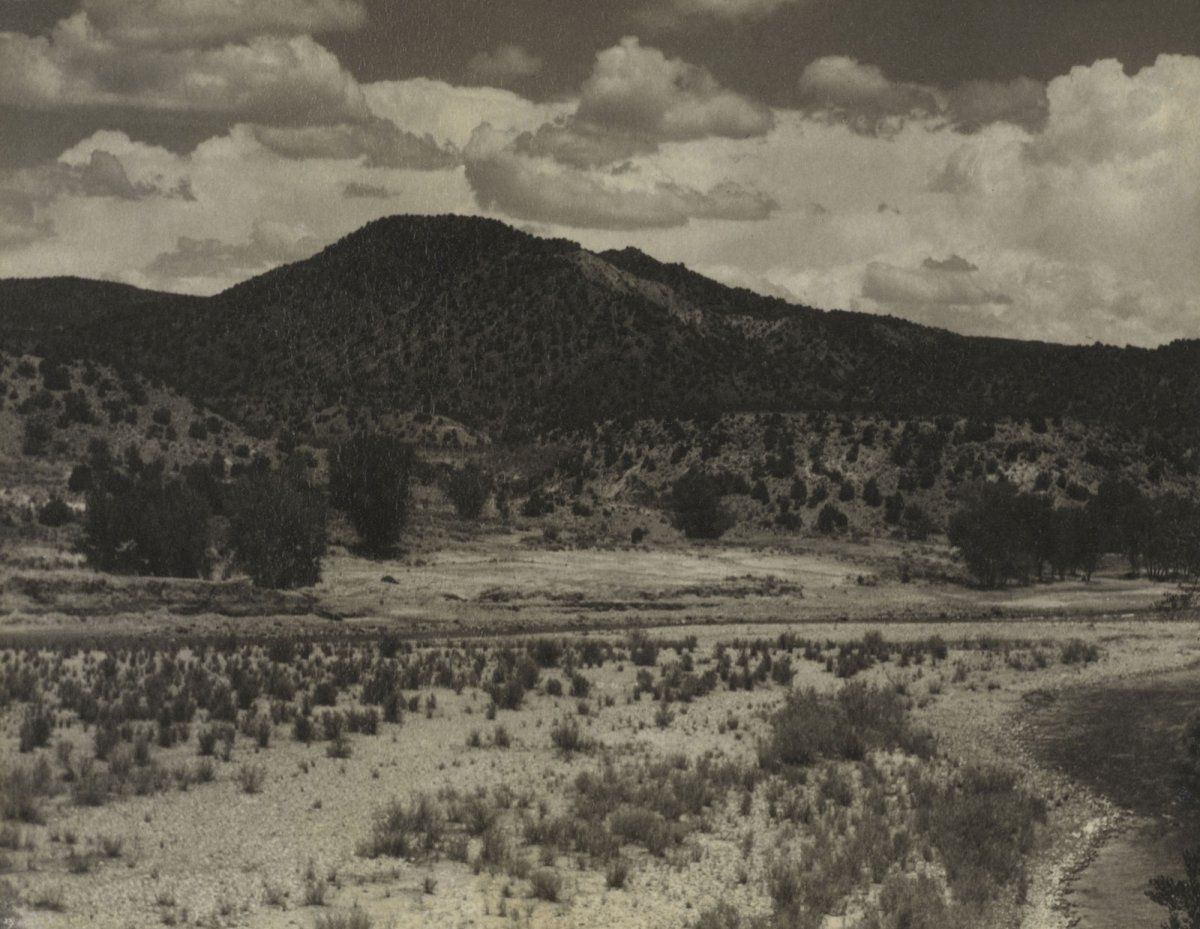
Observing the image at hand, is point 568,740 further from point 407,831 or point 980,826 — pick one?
point 980,826

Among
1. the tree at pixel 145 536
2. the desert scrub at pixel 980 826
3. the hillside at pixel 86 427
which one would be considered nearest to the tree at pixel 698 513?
the hillside at pixel 86 427

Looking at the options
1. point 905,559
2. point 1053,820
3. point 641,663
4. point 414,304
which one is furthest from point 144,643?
point 414,304

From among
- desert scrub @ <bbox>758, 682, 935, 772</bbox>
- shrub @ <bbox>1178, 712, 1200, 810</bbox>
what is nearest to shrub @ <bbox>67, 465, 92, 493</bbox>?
desert scrub @ <bbox>758, 682, 935, 772</bbox>

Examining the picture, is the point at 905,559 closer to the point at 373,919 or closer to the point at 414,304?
the point at 373,919

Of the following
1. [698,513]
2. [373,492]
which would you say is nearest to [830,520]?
[698,513]

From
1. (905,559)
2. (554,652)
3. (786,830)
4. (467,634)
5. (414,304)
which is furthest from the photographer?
(414,304)

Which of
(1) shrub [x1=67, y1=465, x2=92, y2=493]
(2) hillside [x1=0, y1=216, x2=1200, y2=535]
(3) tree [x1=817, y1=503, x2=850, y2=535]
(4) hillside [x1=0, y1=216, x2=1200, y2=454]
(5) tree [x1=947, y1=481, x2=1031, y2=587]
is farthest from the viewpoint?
(4) hillside [x1=0, y1=216, x2=1200, y2=454]

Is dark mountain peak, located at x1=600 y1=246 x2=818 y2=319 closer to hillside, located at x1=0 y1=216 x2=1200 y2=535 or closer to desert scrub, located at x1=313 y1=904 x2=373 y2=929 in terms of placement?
hillside, located at x1=0 y1=216 x2=1200 y2=535
